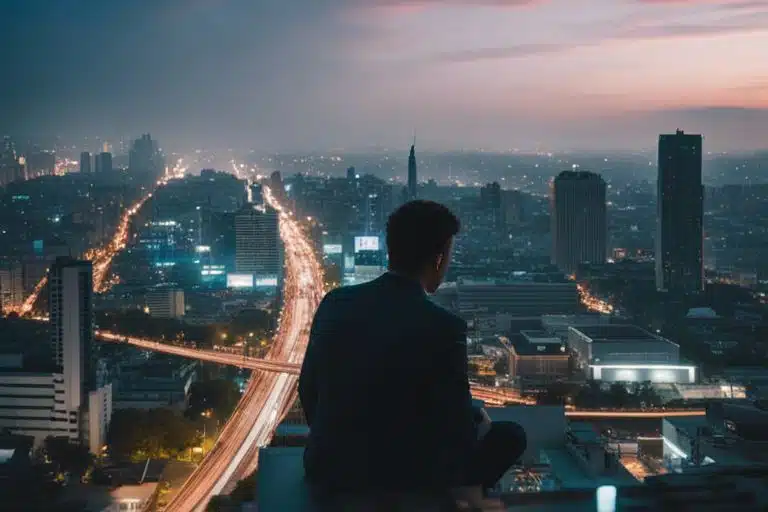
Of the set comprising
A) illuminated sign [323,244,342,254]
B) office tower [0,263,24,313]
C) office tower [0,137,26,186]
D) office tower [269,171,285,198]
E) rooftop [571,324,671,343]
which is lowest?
rooftop [571,324,671,343]

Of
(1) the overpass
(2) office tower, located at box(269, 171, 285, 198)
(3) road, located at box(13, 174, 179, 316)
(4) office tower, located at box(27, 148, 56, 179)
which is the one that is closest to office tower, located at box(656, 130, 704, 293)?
(3) road, located at box(13, 174, 179, 316)

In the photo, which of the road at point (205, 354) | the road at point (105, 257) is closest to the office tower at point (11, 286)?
the road at point (105, 257)

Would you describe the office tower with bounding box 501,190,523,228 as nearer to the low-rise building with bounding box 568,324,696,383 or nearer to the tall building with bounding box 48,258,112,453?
the low-rise building with bounding box 568,324,696,383

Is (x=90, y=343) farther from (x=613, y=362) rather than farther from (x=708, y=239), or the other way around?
(x=708, y=239)

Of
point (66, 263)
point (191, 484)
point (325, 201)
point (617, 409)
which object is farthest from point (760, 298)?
point (325, 201)

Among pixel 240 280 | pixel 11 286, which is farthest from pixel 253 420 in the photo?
pixel 240 280

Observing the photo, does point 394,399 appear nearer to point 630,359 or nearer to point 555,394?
point 555,394
